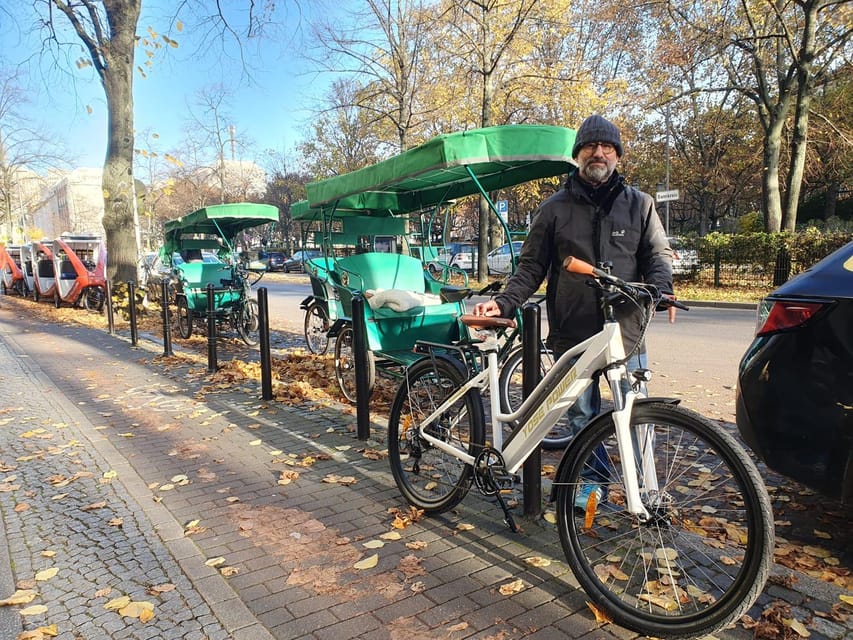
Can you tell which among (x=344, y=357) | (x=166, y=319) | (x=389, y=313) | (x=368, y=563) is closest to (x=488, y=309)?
(x=368, y=563)

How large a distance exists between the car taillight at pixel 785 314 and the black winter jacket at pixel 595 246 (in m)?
0.46

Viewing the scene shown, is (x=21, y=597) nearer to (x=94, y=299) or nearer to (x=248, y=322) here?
(x=248, y=322)

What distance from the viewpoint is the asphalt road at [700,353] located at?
20.2ft

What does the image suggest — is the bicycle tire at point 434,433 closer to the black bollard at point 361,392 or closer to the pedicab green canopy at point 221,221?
the black bollard at point 361,392

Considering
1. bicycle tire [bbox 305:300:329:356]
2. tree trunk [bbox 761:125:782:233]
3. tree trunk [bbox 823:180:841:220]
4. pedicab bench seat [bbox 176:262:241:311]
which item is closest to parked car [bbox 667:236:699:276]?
tree trunk [bbox 761:125:782:233]

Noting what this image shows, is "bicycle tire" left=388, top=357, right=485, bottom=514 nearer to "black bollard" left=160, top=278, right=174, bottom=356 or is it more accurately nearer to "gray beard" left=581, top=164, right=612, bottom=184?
"gray beard" left=581, top=164, right=612, bottom=184

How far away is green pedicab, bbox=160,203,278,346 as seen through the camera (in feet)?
35.6

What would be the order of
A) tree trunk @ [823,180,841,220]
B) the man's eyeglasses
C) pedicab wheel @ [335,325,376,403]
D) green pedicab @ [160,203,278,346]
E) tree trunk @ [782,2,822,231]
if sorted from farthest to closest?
tree trunk @ [823,180,841,220], tree trunk @ [782,2,822,231], green pedicab @ [160,203,278,346], pedicab wheel @ [335,325,376,403], the man's eyeglasses

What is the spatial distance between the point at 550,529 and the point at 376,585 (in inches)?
40.9

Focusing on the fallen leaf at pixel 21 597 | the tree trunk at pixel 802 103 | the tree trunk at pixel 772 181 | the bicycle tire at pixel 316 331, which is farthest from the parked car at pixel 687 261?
the fallen leaf at pixel 21 597

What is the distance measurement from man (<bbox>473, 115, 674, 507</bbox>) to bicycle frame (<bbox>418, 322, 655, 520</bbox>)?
0.32 meters

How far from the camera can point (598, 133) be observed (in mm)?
3109

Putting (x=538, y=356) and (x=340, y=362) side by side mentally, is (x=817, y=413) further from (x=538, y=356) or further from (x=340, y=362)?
(x=340, y=362)

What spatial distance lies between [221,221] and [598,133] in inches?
417
